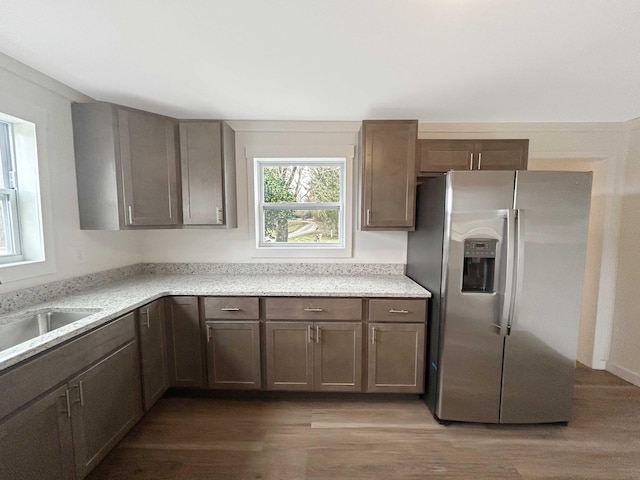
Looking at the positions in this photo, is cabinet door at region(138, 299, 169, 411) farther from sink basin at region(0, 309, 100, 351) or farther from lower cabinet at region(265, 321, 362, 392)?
lower cabinet at region(265, 321, 362, 392)

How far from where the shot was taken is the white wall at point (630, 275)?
2248mm

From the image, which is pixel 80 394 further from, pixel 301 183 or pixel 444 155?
pixel 444 155

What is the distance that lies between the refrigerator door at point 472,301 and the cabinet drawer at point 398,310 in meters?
0.18

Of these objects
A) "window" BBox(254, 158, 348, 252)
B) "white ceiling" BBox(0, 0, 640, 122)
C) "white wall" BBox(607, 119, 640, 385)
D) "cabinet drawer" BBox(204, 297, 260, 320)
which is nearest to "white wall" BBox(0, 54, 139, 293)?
"white ceiling" BBox(0, 0, 640, 122)

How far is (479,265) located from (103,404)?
252cm

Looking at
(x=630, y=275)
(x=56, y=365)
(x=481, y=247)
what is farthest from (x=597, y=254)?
(x=56, y=365)

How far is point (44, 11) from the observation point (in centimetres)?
114

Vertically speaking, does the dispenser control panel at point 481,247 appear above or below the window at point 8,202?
below

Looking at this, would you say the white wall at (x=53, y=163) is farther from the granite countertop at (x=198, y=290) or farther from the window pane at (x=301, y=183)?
the window pane at (x=301, y=183)

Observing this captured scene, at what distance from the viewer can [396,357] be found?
1.98 metres

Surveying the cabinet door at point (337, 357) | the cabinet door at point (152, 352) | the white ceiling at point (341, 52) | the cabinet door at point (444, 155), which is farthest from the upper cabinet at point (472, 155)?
the cabinet door at point (152, 352)

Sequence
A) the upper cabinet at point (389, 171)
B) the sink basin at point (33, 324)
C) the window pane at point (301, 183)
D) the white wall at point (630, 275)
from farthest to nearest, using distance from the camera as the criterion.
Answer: the window pane at point (301, 183), the white wall at point (630, 275), the upper cabinet at point (389, 171), the sink basin at point (33, 324)

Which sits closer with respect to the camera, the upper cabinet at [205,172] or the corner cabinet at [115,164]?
the corner cabinet at [115,164]

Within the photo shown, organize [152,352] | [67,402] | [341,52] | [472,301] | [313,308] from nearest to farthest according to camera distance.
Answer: [67,402] → [341,52] → [472,301] → [152,352] → [313,308]
